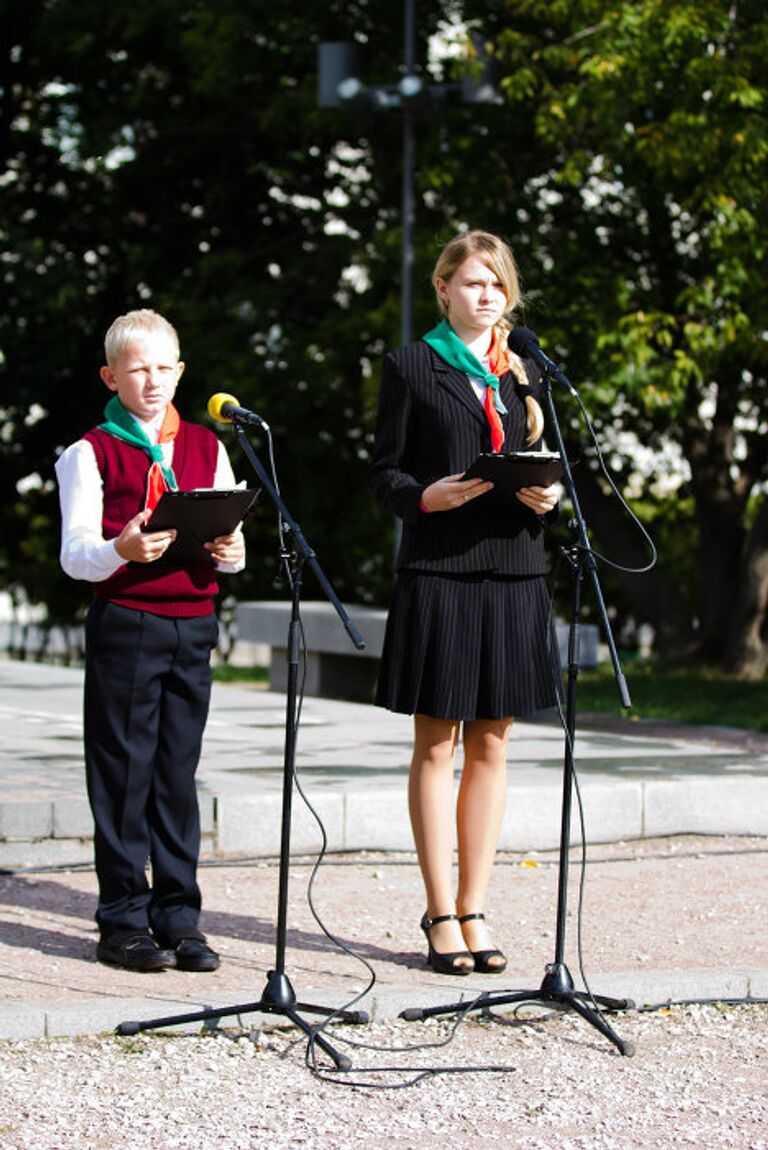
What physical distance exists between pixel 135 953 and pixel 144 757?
581 mm

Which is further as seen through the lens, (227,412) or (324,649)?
(324,649)

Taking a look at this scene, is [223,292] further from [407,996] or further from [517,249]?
[407,996]

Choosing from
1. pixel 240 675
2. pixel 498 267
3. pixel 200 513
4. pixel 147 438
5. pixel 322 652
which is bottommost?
pixel 240 675

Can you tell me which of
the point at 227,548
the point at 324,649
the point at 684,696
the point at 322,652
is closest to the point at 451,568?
the point at 227,548

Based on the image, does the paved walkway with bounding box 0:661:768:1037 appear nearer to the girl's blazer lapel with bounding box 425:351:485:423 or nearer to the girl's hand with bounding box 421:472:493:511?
the girl's hand with bounding box 421:472:493:511

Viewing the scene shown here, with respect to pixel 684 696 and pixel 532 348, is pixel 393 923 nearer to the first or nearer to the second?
pixel 532 348

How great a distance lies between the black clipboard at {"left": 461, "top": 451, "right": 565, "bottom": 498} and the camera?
5316 mm

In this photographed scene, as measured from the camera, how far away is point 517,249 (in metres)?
19.4

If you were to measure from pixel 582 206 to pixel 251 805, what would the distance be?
45.2ft

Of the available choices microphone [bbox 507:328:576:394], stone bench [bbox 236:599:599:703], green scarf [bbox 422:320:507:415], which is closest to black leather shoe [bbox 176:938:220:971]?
green scarf [bbox 422:320:507:415]

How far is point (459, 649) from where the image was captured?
5.83 meters

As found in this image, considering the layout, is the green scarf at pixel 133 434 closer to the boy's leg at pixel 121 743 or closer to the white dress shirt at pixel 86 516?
the white dress shirt at pixel 86 516

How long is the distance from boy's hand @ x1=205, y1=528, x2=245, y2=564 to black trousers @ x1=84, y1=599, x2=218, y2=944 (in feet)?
1.00

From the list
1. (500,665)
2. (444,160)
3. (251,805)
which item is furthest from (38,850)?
(444,160)
